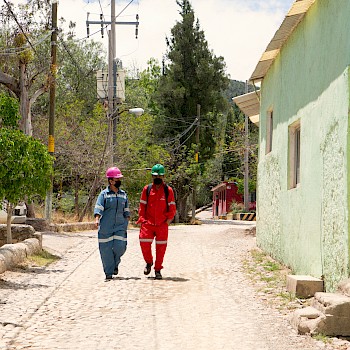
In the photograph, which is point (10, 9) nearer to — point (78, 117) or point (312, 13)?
point (78, 117)

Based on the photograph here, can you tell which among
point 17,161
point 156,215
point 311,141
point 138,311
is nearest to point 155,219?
point 156,215

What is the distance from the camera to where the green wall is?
7.73m

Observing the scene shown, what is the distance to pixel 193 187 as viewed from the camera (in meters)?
40.4

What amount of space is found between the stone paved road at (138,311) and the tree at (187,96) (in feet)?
90.3

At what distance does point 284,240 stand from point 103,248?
3066 millimetres

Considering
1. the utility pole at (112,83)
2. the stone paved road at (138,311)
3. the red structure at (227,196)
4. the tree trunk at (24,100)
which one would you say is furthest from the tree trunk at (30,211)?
the red structure at (227,196)

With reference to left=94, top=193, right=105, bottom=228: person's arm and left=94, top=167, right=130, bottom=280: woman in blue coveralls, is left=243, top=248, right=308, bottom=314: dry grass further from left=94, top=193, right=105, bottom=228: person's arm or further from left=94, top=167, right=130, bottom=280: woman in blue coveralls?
left=94, top=193, right=105, bottom=228: person's arm

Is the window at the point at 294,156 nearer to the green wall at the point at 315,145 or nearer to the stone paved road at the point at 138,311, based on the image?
the green wall at the point at 315,145

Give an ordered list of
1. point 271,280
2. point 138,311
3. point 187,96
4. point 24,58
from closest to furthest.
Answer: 1. point 138,311
2. point 271,280
3. point 24,58
4. point 187,96

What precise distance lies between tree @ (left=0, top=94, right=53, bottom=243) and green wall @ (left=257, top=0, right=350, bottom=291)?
4.21m

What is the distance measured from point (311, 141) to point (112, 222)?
3219 millimetres

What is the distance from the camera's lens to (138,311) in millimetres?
7883

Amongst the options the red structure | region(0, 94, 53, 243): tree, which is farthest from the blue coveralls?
the red structure

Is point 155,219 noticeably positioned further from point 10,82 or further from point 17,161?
point 10,82
